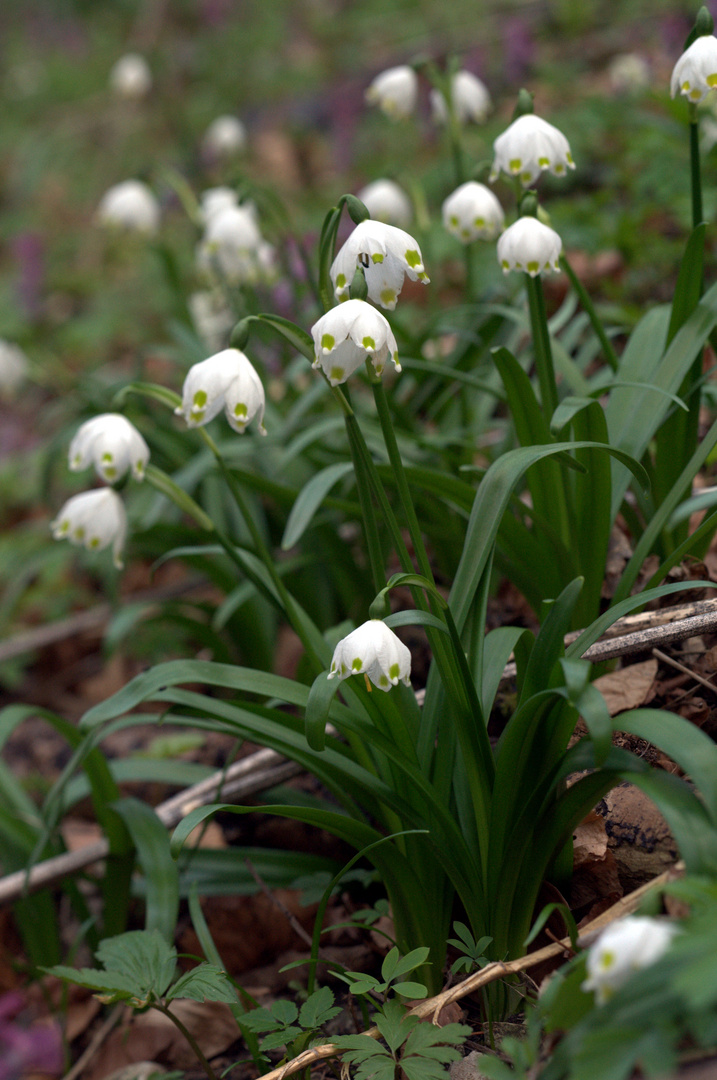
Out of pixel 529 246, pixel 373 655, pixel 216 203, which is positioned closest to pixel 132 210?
pixel 216 203

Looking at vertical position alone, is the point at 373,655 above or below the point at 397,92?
below

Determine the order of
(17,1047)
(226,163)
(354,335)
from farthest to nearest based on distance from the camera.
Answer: (226,163)
(17,1047)
(354,335)

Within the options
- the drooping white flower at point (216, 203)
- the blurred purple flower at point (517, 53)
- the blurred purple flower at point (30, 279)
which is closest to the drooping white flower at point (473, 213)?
the drooping white flower at point (216, 203)

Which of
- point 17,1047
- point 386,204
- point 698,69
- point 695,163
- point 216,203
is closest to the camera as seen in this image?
point 17,1047

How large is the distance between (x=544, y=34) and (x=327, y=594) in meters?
4.26

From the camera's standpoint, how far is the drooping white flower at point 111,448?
145 centimetres

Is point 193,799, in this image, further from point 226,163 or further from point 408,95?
point 226,163

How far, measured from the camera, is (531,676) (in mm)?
1167

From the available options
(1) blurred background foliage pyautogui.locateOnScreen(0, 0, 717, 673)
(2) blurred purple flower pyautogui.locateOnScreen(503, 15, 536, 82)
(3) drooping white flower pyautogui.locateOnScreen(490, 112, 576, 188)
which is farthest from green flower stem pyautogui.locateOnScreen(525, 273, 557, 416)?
(2) blurred purple flower pyautogui.locateOnScreen(503, 15, 536, 82)

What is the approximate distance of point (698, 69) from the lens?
1.29m

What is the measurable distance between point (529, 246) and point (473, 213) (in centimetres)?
51

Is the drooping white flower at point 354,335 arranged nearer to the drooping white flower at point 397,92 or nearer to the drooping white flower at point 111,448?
the drooping white flower at point 111,448

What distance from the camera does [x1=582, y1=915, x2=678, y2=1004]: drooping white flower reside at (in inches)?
28.8

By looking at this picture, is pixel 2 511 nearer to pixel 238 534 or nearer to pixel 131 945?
pixel 238 534
